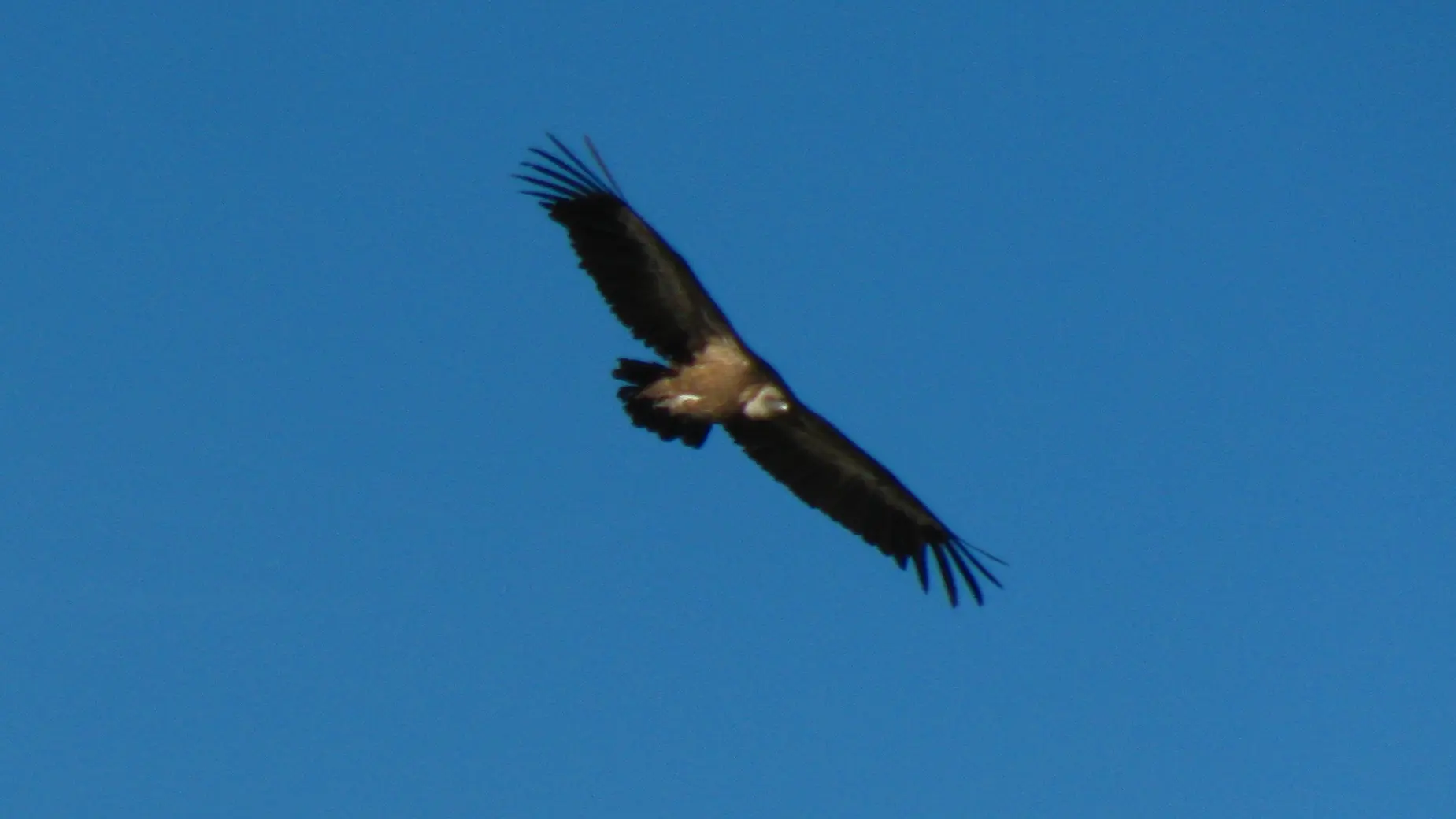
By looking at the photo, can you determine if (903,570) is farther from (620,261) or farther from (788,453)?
(620,261)

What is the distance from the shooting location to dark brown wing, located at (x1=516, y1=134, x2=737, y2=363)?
564 inches

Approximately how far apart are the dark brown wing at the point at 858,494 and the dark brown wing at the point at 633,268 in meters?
1.08

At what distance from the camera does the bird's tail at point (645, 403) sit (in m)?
14.4

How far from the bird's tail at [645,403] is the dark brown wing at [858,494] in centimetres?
92

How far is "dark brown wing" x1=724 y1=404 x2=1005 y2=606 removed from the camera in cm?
1549

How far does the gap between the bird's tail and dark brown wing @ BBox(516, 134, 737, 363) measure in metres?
0.31

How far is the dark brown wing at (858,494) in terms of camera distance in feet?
50.8

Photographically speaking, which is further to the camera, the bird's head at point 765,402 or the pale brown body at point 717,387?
the bird's head at point 765,402

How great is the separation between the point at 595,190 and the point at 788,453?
2.50 m

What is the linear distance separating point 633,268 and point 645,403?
0.90 meters

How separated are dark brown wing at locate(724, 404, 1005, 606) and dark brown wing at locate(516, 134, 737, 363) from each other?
1077mm

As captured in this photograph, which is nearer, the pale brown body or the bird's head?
the pale brown body

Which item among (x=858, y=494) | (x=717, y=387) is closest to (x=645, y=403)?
(x=717, y=387)

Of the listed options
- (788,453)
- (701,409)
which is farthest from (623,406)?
(788,453)
